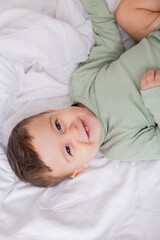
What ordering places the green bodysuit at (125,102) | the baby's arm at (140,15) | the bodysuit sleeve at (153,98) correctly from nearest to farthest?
the bodysuit sleeve at (153,98) < the green bodysuit at (125,102) < the baby's arm at (140,15)

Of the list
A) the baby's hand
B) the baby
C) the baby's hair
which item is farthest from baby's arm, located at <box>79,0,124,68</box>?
the baby's hair

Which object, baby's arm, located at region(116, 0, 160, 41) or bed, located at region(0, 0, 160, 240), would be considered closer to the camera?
bed, located at region(0, 0, 160, 240)

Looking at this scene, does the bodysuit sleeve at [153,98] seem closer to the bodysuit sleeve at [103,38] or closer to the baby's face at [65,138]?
the baby's face at [65,138]

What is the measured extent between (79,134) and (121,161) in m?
0.24

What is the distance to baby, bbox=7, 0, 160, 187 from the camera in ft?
2.98

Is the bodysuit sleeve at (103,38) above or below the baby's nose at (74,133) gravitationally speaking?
above

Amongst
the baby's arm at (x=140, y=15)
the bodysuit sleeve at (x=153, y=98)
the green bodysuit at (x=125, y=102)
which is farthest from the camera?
the baby's arm at (x=140, y=15)

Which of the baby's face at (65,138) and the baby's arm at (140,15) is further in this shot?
the baby's arm at (140,15)

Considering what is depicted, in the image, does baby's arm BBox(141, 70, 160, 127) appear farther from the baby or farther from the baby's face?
the baby's face

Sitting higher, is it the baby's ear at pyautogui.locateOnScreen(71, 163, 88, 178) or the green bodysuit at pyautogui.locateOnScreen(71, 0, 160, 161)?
the green bodysuit at pyautogui.locateOnScreen(71, 0, 160, 161)

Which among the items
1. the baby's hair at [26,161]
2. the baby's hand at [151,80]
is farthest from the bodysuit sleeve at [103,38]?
the baby's hair at [26,161]

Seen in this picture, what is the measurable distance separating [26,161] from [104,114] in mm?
355

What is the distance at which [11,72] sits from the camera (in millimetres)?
1094

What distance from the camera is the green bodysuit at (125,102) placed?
1.00 m
